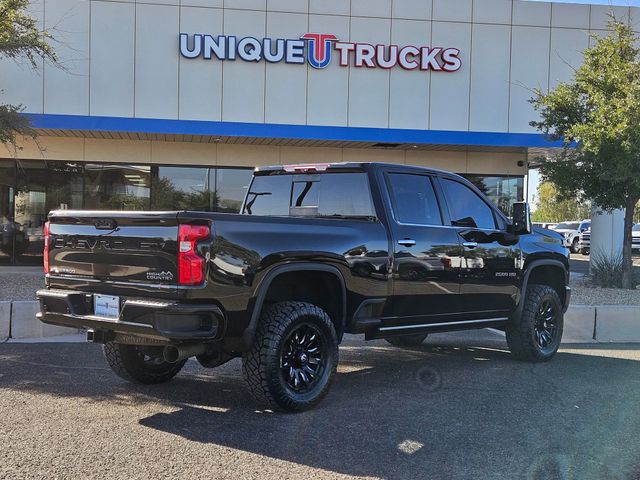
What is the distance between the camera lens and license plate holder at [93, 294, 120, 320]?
4.63 meters

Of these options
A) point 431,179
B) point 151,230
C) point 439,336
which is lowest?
point 439,336

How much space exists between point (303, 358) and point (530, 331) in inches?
124

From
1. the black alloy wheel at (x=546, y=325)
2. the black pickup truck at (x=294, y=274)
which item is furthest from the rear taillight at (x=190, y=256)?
the black alloy wheel at (x=546, y=325)

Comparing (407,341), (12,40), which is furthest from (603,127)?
(12,40)

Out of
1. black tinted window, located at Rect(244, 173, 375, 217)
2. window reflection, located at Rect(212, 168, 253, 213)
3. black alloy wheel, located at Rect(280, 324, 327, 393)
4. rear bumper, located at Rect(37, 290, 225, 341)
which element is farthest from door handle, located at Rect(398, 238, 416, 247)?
window reflection, located at Rect(212, 168, 253, 213)

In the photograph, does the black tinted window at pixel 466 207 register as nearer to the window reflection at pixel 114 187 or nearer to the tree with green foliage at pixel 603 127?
the tree with green foliage at pixel 603 127

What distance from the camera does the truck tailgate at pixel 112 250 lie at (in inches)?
173

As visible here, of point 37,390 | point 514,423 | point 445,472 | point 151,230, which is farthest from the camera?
point 37,390

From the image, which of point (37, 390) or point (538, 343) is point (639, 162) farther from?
point (37, 390)

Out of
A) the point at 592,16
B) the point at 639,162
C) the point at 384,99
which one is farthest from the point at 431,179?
the point at 592,16

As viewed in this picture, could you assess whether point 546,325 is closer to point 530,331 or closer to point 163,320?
point 530,331

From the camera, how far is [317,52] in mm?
15781

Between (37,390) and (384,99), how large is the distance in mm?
12469

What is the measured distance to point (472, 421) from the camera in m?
4.93
